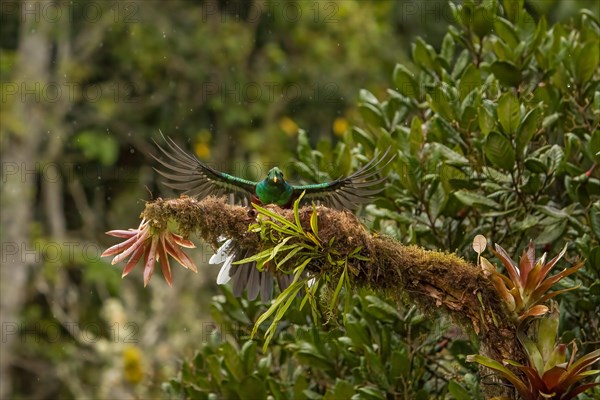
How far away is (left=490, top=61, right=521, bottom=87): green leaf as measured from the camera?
2.78 meters

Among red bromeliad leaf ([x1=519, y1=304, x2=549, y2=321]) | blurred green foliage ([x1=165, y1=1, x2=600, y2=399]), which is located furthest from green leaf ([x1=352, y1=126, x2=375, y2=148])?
red bromeliad leaf ([x1=519, y1=304, x2=549, y2=321])

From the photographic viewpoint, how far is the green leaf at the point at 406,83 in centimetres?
311

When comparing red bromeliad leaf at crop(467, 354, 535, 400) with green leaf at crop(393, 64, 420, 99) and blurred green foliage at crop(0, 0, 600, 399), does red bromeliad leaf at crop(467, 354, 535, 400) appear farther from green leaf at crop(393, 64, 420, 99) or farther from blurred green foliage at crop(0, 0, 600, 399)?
green leaf at crop(393, 64, 420, 99)

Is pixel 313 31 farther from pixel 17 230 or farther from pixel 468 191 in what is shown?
pixel 468 191

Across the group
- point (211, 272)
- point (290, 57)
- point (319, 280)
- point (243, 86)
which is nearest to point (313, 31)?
point (290, 57)

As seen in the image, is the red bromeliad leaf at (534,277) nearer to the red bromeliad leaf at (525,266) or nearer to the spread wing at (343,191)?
the red bromeliad leaf at (525,266)

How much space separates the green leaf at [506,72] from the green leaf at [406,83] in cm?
37

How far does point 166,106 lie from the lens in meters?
8.98

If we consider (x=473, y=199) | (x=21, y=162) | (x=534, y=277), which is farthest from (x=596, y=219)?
(x=21, y=162)

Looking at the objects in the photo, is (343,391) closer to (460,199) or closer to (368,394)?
(368,394)

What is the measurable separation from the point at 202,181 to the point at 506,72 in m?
1.00

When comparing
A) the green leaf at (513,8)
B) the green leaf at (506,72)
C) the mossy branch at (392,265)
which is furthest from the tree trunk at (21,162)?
the mossy branch at (392,265)

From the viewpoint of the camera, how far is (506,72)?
2.81 metres

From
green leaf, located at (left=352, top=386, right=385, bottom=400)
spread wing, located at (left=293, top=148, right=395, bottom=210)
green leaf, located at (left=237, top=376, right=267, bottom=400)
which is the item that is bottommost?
green leaf, located at (left=237, top=376, right=267, bottom=400)
